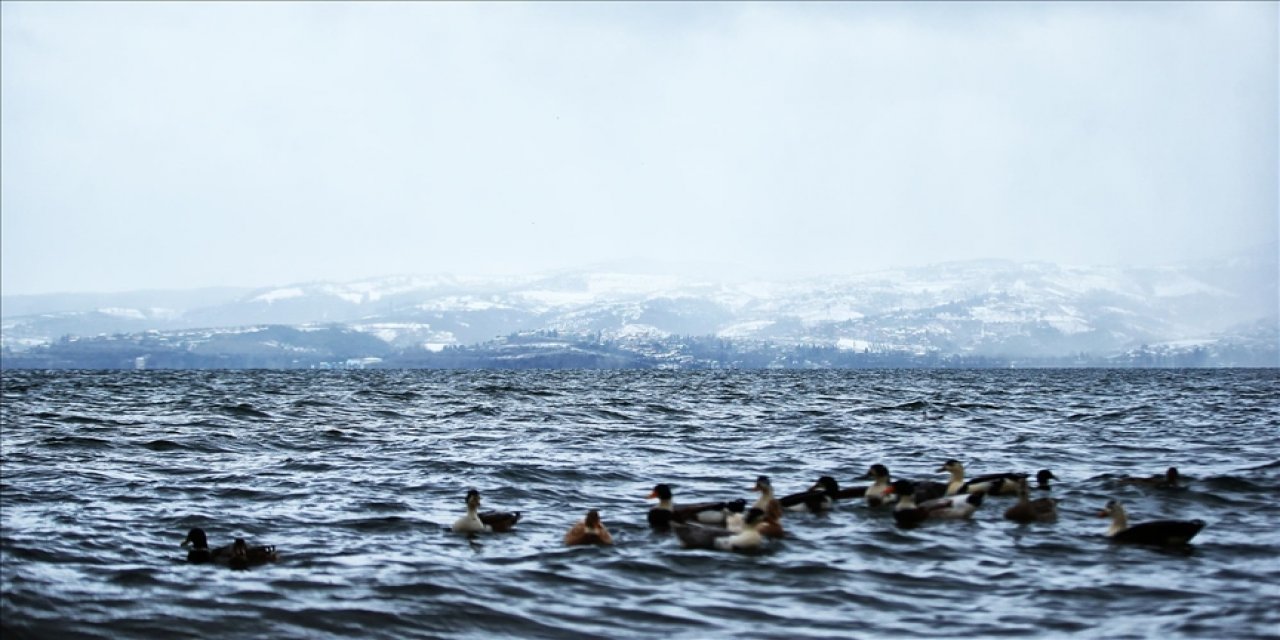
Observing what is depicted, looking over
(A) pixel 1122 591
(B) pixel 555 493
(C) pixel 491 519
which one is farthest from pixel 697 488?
(A) pixel 1122 591

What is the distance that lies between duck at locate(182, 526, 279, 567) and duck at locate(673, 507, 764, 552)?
18.7 ft

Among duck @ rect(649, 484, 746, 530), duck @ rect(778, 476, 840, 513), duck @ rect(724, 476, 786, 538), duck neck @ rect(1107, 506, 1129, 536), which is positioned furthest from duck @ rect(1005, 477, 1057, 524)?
duck @ rect(649, 484, 746, 530)

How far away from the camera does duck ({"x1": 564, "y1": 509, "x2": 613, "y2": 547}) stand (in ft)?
56.7

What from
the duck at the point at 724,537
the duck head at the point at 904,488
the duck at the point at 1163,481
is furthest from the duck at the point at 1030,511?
the duck at the point at 724,537

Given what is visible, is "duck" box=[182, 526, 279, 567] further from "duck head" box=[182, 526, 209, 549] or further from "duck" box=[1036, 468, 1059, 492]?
"duck" box=[1036, 468, 1059, 492]

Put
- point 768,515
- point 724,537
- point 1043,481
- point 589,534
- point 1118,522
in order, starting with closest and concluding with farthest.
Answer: point 724,537 < point 589,534 < point 1118,522 < point 768,515 < point 1043,481

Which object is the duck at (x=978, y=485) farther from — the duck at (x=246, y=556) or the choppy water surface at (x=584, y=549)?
the duck at (x=246, y=556)

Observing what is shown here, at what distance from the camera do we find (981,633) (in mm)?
11984

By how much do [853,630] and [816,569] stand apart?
3378mm

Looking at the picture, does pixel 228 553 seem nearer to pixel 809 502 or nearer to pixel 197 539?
pixel 197 539

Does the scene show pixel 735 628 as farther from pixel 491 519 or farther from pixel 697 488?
pixel 697 488

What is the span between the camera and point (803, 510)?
2084cm

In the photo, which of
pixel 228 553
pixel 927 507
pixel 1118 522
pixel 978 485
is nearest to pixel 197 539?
pixel 228 553

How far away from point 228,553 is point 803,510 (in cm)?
972
